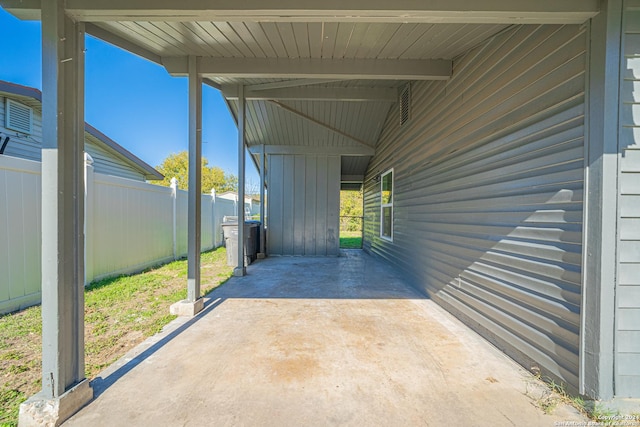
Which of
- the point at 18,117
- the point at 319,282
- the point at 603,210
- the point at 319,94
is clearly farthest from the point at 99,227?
the point at 603,210

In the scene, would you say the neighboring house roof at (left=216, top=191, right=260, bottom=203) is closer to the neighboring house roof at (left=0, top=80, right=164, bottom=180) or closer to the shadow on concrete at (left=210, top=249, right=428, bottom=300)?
the neighboring house roof at (left=0, top=80, right=164, bottom=180)

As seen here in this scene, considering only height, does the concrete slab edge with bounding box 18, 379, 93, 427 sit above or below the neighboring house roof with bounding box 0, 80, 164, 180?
below

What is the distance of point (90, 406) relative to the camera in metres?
1.65

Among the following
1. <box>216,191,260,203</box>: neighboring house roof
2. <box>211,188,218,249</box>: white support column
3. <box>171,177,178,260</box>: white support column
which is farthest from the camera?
<box>216,191,260,203</box>: neighboring house roof

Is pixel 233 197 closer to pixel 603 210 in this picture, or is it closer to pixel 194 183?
pixel 194 183

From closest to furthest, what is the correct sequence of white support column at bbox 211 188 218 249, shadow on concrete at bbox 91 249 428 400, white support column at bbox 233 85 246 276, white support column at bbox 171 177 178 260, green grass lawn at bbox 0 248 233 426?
green grass lawn at bbox 0 248 233 426 < shadow on concrete at bbox 91 249 428 400 < white support column at bbox 233 85 246 276 < white support column at bbox 171 177 178 260 < white support column at bbox 211 188 218 249

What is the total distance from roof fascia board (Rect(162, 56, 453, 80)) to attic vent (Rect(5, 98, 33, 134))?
537cm

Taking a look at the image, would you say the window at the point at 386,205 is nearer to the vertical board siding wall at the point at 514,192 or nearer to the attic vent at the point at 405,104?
the attic vent at the point at 405,104

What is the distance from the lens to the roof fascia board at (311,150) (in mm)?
7270

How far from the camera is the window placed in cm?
581

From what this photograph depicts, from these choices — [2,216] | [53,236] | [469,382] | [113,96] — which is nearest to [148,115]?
[113,96]

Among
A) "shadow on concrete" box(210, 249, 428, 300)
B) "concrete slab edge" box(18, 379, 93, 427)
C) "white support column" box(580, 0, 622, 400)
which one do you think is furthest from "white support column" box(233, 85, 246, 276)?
"white support column" box(580, 0, 622, 400)

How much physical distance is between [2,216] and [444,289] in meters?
4.97

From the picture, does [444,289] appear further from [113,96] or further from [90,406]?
[113,96]
